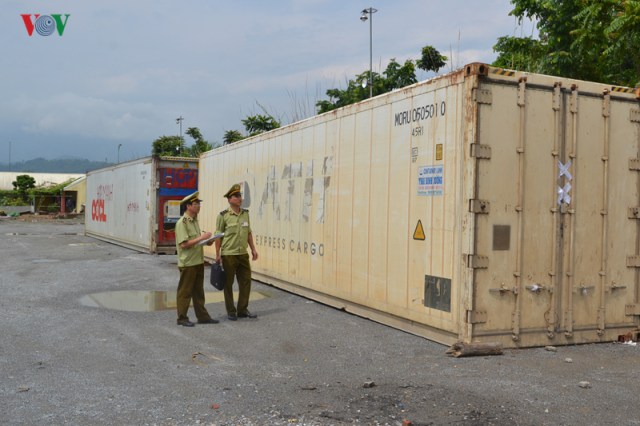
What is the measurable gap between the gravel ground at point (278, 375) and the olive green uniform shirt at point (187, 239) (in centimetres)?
87

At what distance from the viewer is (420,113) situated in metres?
7.21

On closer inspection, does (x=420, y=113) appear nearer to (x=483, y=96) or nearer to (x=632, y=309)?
(x=483, y=96)

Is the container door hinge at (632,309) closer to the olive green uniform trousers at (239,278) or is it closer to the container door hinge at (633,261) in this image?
the container door hinge at (633,261)

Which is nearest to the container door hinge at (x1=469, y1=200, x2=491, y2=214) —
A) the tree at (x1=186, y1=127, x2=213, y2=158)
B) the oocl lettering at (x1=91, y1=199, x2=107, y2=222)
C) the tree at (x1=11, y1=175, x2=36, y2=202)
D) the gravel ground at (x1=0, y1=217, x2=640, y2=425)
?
the gravel ground at (x1=0, y1=217, x2=640, y2=425)

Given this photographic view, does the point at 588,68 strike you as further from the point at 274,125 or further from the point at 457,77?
the point at 274,125

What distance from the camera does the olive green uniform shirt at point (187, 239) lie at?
7.88 metres

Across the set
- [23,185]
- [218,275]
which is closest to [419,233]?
[218,275]

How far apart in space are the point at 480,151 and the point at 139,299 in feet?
20.5

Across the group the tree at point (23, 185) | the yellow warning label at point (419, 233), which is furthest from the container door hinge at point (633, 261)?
the tree at point (23, 185)

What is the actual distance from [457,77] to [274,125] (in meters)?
27.3

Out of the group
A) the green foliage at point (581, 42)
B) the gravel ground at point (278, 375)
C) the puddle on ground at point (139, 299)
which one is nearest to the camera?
the gravel ground at point (278, 375)

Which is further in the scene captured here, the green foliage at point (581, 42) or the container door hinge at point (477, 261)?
the green foliage at point (581, 42)

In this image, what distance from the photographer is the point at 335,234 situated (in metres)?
9.12

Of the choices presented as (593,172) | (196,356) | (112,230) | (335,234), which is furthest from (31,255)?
(593,172)
